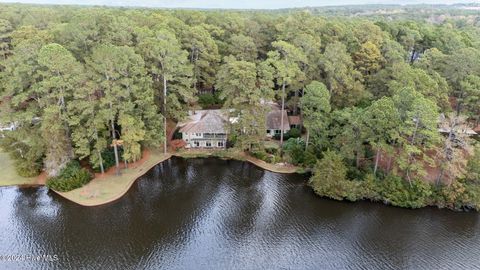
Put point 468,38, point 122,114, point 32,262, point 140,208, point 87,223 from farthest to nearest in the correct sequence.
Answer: point 468,38 < point 122,114 < point 140,208 < point 87,223 < point 32,262

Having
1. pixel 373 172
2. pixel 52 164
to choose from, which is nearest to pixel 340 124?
pixel 373 172

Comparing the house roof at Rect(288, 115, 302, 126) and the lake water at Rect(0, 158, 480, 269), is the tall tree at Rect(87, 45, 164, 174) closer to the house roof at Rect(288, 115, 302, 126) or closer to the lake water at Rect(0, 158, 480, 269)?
the lake water at Rect(0, 158, 480, 269)

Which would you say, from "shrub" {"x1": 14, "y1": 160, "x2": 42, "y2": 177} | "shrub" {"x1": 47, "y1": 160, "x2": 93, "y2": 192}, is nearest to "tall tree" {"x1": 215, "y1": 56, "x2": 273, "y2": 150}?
"shrub" {"x1": 47, "y1": 160, "x2": 93, "y2": 192}

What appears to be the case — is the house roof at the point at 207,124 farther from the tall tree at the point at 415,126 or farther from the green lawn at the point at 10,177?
the tall tree at the point at 415,126

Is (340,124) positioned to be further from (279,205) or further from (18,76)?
(18,76)

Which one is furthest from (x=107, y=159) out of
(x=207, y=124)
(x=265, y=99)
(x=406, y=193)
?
(x=406, y=193)
